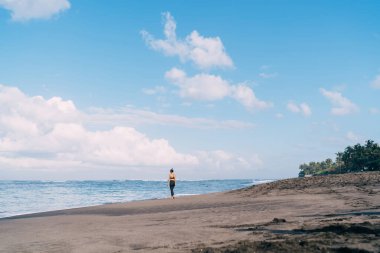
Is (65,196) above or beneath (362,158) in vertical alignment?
beneath

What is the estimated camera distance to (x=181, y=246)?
695cm

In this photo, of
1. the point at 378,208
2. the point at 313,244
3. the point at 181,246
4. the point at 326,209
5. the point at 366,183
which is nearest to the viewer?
the point at 313,244

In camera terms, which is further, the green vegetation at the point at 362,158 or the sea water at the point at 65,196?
the green vegetation at the point at 362,158

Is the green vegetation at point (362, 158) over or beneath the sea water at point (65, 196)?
over

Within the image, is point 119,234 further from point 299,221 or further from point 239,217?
point 299,221

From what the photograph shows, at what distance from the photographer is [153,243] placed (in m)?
7.60

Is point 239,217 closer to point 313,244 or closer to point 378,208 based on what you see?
point 378,208

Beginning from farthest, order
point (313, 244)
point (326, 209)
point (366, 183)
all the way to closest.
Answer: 1. point (366, 183)
2. point (326, 209)
3. point (313, 244)

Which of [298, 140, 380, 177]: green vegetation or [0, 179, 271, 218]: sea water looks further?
[298, 140, 380, 177]: green vegetation

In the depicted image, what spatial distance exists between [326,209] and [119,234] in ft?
21.0

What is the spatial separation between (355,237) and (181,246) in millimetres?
3197

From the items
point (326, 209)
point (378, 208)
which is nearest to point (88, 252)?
point (326, 209)

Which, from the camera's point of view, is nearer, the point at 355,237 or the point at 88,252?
the point at 355,237

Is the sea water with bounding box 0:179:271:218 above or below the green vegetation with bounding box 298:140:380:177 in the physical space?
below
